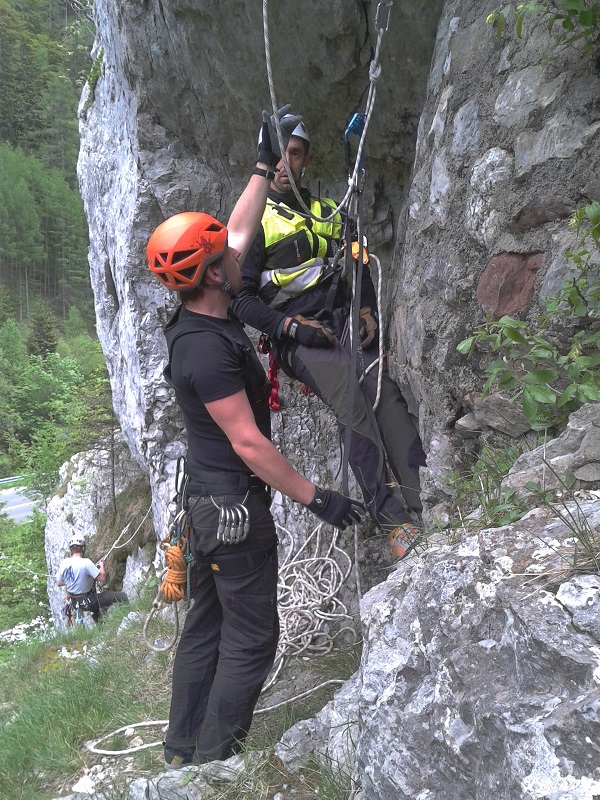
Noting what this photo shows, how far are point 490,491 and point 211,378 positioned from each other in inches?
42.5

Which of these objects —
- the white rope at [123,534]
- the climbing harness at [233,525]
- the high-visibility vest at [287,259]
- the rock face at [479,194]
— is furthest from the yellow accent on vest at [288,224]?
the white rope at [123,534]

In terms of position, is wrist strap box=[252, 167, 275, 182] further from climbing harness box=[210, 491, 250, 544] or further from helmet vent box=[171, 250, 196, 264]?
climbing harness box=[210, 491, 250, 544]

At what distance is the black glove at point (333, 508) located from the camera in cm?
251

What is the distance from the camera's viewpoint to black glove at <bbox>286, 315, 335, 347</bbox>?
3199 mm

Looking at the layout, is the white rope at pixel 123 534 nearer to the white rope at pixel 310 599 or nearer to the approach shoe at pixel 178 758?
the white rope at pixel 310 599

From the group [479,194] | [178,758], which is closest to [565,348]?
[479,194]

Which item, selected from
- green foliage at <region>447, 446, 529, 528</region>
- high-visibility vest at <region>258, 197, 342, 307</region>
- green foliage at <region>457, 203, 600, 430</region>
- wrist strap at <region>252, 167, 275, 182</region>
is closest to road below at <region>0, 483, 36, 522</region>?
high-visibility vest at <region>258, 197, 342, 307</region>

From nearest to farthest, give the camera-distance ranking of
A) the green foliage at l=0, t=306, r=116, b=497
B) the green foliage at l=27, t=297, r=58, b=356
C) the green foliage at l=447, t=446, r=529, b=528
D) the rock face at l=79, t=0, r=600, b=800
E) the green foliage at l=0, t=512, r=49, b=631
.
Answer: the rock face at l=79, t=0, r=600, b=800 → the green foliage at l=447, t=446, r=529, b=528 → the green foliage at l=0, t=512, r=49, b=631 → the green foliage at l=0, t=306, r=116, b=497 → the green foliage at l=27, t=297, r=58, b=356

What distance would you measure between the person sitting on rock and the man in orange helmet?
4.98m

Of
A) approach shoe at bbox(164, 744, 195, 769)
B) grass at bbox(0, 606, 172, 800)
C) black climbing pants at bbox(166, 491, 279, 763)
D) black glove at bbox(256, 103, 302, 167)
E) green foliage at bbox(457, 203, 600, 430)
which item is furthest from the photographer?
grass at bbox(0, 606, 172, 800)

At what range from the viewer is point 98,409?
905 centimetres

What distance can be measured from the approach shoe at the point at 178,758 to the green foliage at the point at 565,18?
2.99 metres

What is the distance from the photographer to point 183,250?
243cm

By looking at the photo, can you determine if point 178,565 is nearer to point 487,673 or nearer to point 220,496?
point 220,496
